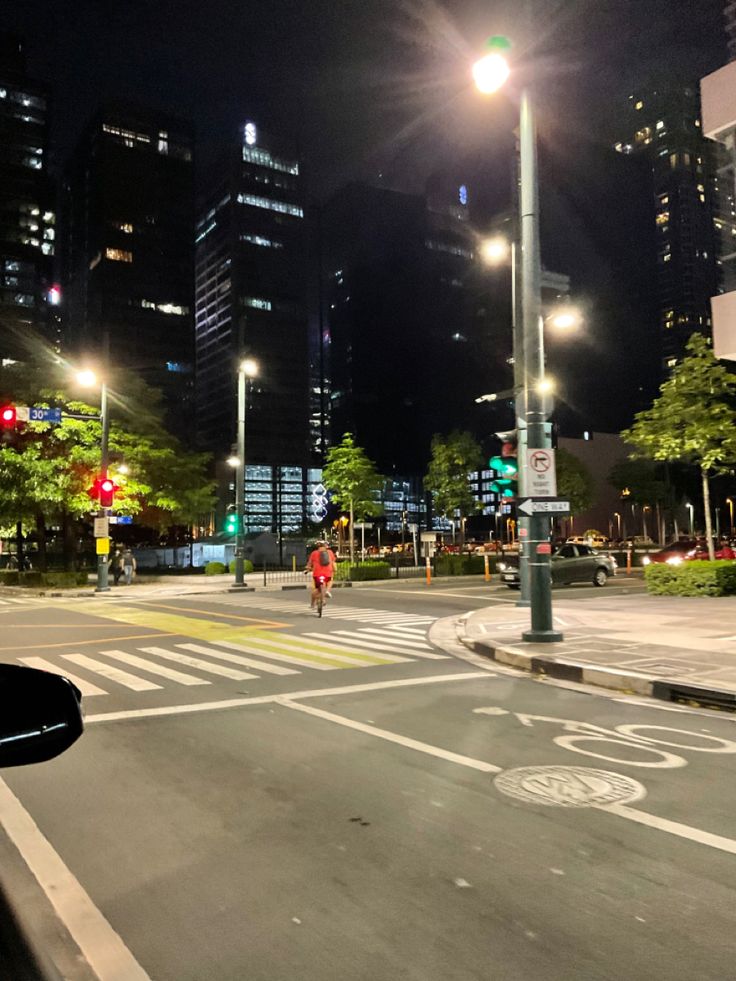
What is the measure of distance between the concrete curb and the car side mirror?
25.3 ft

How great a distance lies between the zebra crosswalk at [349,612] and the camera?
57.0ft

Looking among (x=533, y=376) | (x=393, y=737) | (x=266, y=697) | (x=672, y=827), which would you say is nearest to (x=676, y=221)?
(x=533, y=376)

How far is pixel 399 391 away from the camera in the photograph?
587 ft

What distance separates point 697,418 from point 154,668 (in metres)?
17.5

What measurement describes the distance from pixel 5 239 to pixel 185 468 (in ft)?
338

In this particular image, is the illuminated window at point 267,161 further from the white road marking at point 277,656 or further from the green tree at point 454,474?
the white road marking at point 277,656

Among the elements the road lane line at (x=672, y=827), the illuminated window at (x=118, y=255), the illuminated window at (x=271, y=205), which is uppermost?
the illuminated window at (x=271, y=205)

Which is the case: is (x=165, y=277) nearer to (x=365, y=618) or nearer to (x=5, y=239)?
(x=5, y=239)

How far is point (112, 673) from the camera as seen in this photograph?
10328 mm

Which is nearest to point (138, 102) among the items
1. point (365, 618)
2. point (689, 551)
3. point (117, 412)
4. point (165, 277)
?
point (165, 277)

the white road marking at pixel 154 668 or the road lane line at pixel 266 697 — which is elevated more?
the white road marking at pixel 154 668

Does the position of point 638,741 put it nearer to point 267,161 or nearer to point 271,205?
point 271,205

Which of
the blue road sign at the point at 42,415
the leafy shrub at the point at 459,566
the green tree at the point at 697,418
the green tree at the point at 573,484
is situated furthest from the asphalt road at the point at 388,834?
the green tree at the point at 573,484

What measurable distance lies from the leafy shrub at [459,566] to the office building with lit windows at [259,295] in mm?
127718
